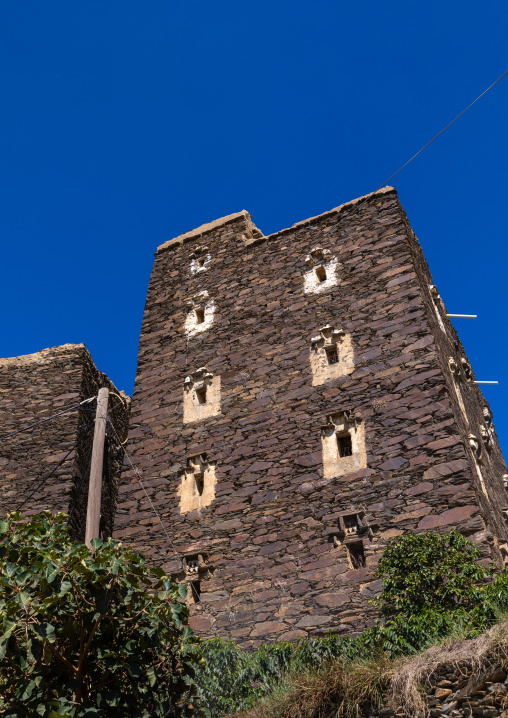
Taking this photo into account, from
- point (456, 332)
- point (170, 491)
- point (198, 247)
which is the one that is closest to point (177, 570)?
point (170, 491)

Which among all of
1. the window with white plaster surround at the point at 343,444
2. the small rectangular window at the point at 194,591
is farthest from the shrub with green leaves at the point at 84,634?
the window with white plaster surround at the point at 343,444

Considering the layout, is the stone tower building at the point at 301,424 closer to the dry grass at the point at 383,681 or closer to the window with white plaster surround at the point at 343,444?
the window with white plaster surround at the point at 343,444

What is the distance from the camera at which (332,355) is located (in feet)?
39.5

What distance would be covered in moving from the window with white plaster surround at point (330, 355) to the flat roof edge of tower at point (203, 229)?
4.36 metres

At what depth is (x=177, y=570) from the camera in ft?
36.3

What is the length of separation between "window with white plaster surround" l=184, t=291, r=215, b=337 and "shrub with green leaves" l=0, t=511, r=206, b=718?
7.41 meters

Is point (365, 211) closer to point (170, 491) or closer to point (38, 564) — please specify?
point (170, 491)

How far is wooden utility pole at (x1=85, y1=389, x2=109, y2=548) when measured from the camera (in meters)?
8.79

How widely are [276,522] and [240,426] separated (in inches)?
78.3

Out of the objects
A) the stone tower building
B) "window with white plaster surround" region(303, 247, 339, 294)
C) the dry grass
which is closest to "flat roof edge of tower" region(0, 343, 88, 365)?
the stone tower building

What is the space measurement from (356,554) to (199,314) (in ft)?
20.5

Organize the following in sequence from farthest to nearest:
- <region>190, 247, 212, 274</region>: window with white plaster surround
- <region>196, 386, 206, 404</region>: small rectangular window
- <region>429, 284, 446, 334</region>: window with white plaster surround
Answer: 1. <region>190, 247, 212, 274</region>: window with white plaster surround
2. <region>429, 284, 446, 334</region>: window with white plaster surround
3. <region>196, 386, 206, 404</region>: small rectangular window

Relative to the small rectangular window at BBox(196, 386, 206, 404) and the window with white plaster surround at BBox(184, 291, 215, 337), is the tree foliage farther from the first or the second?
the window with white plaster surround at BBox(184, 291, 215, 337)

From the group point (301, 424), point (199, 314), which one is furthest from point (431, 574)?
point (199, 314)
